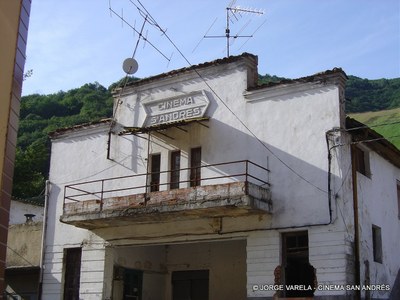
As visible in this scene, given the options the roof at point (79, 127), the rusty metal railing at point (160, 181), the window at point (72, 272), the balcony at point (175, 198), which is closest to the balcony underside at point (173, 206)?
the balcony at point (175, 198)

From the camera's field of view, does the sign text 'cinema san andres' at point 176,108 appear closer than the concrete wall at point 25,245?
Yes

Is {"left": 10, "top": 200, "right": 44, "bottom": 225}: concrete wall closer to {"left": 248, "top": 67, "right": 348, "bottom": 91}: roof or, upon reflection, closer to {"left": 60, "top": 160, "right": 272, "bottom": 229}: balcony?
{"left": 60, "top": 160, "right": 272, "bottom": 229}: balcony

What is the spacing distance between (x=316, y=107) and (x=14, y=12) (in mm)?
11474

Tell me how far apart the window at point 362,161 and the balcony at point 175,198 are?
2904mm

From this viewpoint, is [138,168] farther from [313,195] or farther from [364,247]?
[364,247]

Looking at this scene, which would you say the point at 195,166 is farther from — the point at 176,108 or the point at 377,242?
the point at 377,242

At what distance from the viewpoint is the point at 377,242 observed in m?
18.8

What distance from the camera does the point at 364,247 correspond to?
17406mm

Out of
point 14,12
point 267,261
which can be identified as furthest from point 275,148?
point 14,12

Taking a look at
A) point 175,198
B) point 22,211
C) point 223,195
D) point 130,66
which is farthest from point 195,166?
point 22,211

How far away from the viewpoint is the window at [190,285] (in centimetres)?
2281

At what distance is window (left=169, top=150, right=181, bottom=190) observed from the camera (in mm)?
19900

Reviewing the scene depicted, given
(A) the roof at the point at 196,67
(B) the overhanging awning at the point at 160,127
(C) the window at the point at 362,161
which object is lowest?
(C) the window at the point at 362,161

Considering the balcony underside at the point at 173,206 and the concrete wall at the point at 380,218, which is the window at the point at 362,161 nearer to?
the concrete wall at the point at 380,218
